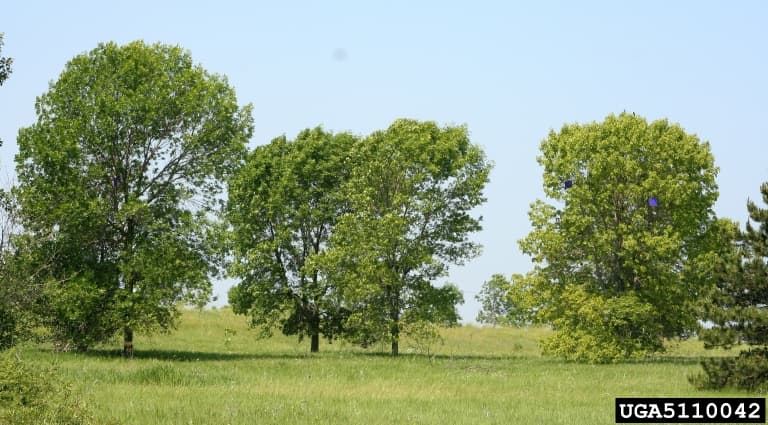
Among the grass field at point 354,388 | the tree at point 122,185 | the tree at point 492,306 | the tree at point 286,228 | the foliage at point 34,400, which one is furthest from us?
the tree at point 492,306

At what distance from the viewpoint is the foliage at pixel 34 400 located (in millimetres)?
19078

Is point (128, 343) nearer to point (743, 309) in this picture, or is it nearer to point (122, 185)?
point (122, 185)

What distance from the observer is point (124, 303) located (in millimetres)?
43656

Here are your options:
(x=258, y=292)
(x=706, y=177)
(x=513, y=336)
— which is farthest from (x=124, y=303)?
(x=513, y=336)

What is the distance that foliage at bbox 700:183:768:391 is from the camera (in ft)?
96.4

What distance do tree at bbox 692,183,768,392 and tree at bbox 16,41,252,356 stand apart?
26211 mm

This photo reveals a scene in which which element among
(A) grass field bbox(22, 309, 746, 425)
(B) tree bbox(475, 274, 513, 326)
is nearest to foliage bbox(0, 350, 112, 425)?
(A) grass field bbox(22, 309, 746, 425)

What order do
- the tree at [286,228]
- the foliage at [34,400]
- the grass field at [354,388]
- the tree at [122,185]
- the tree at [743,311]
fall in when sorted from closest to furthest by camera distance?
the foliage at [34,400] < the grass field at [354,388] < the tree at [743,311] < the tree at [122,185] < the tree at [286,228]

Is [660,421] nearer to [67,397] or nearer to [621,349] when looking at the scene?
[67,397]

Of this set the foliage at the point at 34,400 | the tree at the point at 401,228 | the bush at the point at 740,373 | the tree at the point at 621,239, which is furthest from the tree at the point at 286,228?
the foliage at the point at 34,400

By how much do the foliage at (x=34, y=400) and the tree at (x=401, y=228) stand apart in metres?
28.0

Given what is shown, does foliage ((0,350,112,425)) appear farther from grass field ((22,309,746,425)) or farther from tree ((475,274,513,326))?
tree ((475,274,513,326))

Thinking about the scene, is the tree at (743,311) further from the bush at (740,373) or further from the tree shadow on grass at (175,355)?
the tree shadow on grass at (175,355)

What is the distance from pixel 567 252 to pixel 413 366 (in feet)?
42.3
